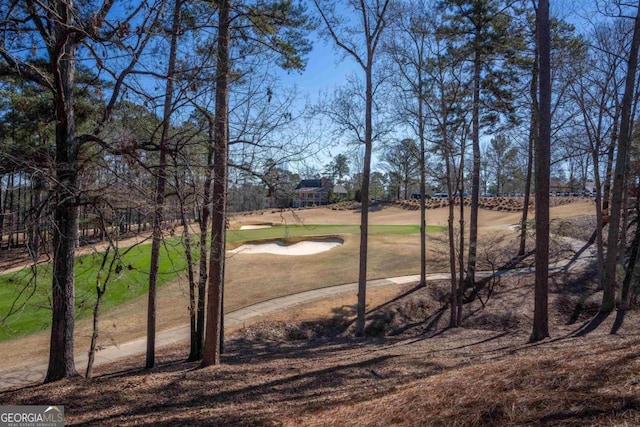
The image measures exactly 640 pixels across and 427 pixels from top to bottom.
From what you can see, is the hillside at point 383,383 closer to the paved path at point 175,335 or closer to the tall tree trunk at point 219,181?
the tall tree trunk at point 219,181

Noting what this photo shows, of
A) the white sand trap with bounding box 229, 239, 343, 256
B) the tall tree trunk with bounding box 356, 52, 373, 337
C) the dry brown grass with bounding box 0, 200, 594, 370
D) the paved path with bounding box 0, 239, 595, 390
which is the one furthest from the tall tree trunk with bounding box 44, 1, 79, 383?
the white sand trap with bounding box 229, 239, 343, 256

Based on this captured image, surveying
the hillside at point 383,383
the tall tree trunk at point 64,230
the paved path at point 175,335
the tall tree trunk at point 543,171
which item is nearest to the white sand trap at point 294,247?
the paved path at point 175,335

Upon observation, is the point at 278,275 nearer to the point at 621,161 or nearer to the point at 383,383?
the point at 383,383

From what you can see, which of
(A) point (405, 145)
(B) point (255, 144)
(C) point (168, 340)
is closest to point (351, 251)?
(A) point (405, 145)

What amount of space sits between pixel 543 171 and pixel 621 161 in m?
4.04

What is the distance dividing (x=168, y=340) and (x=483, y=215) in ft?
105

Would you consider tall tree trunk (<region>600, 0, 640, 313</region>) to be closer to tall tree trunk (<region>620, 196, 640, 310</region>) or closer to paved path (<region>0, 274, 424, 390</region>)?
tall tree trunk (<region>620, 196, 640, 310</region>)

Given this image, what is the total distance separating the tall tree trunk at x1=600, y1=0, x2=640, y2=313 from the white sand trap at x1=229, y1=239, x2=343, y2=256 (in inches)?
622

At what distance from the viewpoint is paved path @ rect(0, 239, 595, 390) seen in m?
9.49

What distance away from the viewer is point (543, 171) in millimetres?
8188

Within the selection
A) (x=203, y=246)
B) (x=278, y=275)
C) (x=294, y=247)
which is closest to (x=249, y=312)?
(x=278, y=275)

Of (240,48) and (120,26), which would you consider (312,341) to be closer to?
(240,48)

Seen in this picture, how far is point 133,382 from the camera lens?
6.26m

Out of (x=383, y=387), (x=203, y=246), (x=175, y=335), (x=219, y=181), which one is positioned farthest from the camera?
(x=175, y=335)
